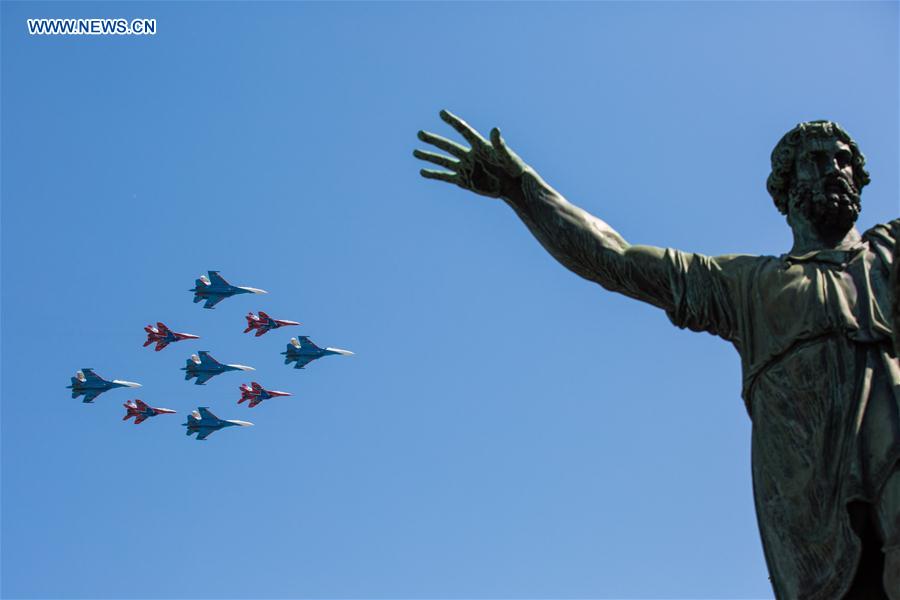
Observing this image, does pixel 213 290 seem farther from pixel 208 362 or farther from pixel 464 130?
pixel 464 130

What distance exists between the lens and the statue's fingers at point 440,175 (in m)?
9.24

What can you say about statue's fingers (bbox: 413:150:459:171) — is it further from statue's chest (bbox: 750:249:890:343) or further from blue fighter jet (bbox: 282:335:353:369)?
blue fighter jet (bbox: 282:335:353:369)

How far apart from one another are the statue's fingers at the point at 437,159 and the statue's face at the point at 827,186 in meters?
2.05

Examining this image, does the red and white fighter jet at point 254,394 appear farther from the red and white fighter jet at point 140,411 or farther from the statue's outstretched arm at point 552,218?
the statue's outstretched arm at point 552,218

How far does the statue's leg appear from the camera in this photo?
733cm

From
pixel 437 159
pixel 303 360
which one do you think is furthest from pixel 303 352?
pixel 437 159

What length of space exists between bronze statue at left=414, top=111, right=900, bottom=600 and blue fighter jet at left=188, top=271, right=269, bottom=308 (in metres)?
59.9

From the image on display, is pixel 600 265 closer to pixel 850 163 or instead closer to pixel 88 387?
→ pixel 850 163

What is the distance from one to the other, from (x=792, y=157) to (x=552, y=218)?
55.5 inches

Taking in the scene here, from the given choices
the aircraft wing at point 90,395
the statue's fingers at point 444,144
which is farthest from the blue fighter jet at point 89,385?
the statue's fingers at point 444,144

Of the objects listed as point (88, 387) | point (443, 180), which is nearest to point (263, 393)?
point (88, 387)

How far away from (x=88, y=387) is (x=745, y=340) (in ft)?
Result: 216

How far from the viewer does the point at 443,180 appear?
929 cm

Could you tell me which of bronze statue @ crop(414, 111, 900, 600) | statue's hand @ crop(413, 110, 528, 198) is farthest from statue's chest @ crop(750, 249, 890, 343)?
statue's hand @ crop(413, 110, 528, 198)
